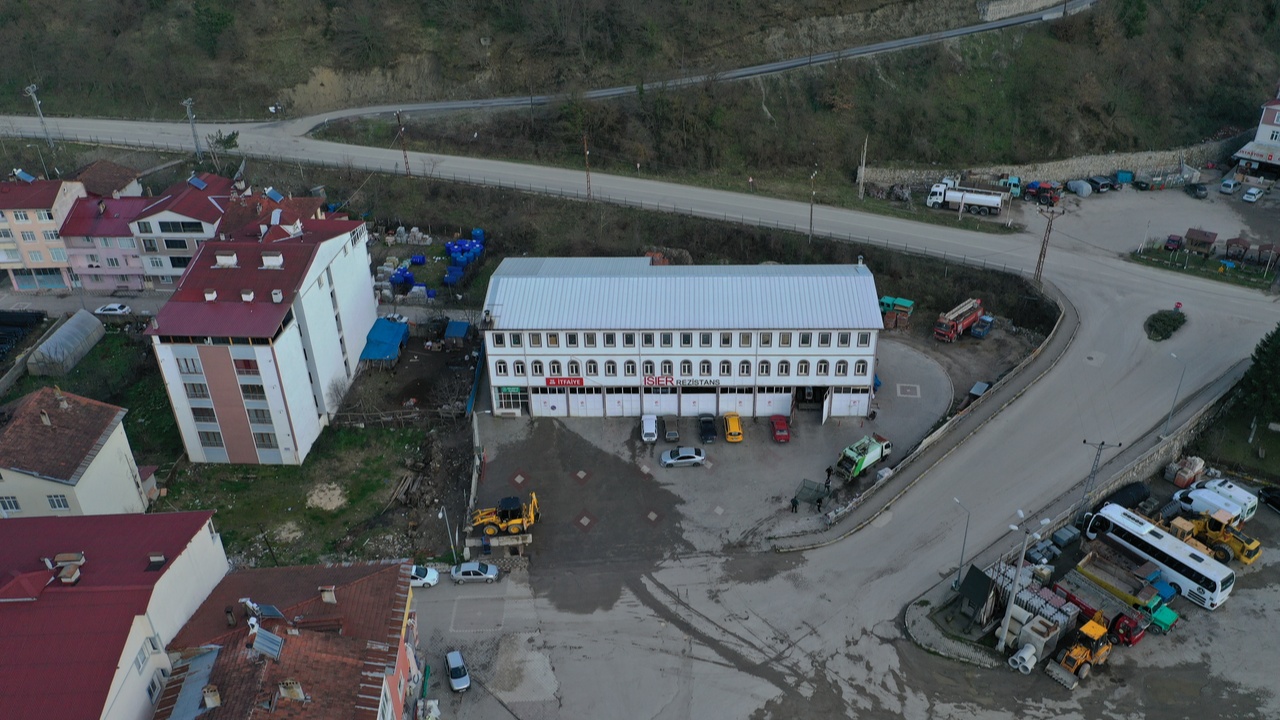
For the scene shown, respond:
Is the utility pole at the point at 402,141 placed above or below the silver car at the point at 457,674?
above

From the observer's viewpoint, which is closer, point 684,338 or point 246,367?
point 246,367

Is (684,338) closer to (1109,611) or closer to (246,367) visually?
(246,367)

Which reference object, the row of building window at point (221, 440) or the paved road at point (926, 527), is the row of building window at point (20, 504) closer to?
the row of building window at point (221, 440)


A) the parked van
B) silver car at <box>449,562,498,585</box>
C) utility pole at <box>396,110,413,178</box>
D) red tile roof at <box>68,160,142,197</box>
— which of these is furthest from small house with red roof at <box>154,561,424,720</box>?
red tile roof at <box>68,160,142,197</box>

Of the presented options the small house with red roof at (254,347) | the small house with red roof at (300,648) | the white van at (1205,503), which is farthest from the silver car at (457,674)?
the white van at (1205,503)

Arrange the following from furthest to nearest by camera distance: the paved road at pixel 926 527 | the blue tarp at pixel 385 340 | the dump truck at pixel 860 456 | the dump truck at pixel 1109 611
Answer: the blue tarp at pixel 385 340
the dump truck at pixel 860 456
the dump truck at pixel 1109 611
the paved road at pixel 926 527

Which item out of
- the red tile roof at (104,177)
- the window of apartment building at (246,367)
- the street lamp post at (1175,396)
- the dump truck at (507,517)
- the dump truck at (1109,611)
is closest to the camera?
the dump truck at (1109,611)

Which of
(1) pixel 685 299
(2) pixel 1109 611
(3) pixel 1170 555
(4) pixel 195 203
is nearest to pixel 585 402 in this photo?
(1) pixel 685 299
